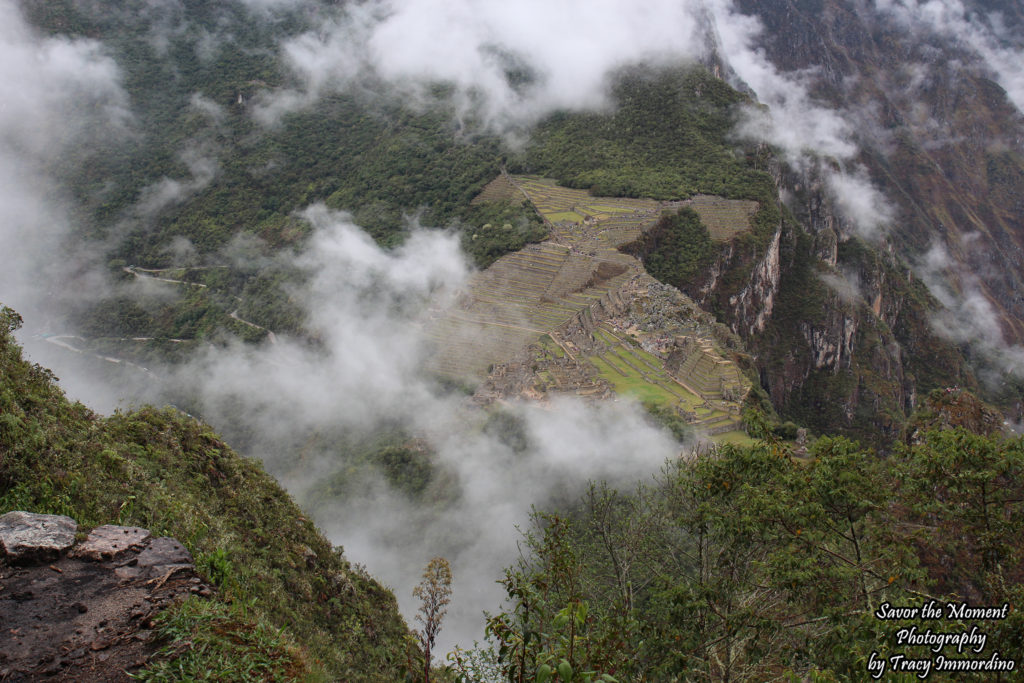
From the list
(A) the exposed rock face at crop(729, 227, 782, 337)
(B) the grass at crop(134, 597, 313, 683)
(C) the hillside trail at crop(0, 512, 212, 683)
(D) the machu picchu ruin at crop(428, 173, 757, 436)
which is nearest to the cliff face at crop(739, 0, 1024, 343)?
(A) the exposed rock face at crop(729, 227, 782, 337)

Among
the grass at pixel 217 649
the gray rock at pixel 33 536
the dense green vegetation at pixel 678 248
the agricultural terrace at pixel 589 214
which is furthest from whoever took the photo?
the dense green vegetation at pixel 678 248

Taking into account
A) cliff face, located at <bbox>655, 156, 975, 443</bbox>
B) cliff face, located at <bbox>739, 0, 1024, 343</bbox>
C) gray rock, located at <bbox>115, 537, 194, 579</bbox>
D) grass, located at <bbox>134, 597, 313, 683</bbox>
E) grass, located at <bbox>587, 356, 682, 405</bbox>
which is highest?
cliff face, located at <bbox>739, 0, 1024, 343</bbox>

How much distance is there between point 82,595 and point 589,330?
36825mm

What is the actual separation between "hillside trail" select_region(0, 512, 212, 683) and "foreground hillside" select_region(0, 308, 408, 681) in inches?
15.3

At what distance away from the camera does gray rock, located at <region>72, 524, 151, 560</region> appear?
24.5 feet

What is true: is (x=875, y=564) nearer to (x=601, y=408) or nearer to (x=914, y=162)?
(x=601, y=408)

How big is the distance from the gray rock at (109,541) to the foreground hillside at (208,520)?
395 millimetres

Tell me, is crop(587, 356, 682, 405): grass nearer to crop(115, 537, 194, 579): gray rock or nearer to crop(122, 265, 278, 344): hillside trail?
crop(115, 537, 194, 579): gray rock

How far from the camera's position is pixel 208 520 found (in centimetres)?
1077

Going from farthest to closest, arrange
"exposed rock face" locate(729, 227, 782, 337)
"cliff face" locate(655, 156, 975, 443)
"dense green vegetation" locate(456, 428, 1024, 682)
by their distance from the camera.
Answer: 1. "exposed rock face" locate(729, 227, 782, 337)
2. "cliff face" locate(655, 156, 975, 443)
3. "dense green vegetation" locate(456, 428, 1024, 682)

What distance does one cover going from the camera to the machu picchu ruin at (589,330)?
36000 millimetres

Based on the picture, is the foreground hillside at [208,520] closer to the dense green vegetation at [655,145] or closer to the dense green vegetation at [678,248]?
the dense green vegetation at [678,248]

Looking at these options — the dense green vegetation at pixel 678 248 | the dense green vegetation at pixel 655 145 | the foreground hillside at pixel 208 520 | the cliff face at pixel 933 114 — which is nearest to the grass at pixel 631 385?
the dense green vegetation at pixel 678 248

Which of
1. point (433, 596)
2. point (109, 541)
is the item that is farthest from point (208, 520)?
point (433, 596)
